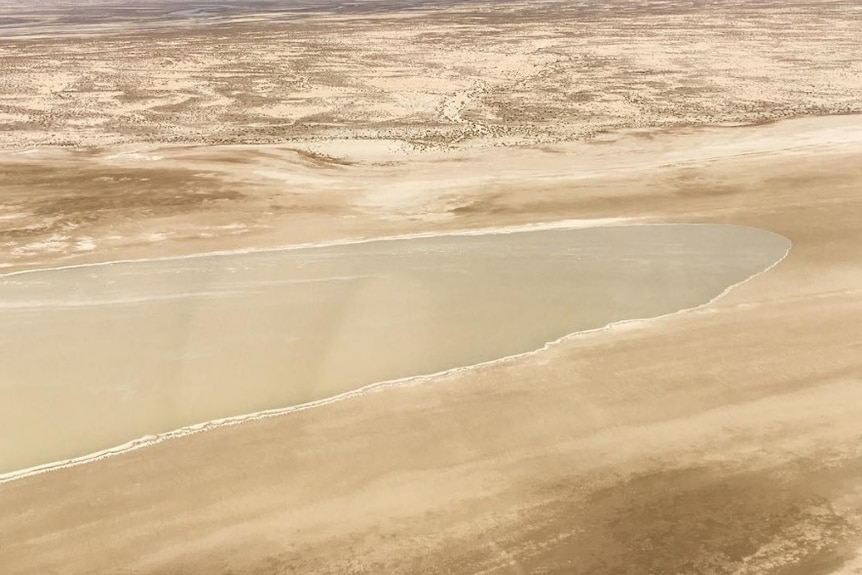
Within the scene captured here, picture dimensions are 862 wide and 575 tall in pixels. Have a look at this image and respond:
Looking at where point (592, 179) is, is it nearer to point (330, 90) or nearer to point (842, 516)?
point (842, 516)

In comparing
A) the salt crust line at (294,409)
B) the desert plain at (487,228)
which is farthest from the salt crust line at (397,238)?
the salt crust line at (294,409)

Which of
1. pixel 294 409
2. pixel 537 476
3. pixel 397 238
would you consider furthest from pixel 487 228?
pixel 537 476

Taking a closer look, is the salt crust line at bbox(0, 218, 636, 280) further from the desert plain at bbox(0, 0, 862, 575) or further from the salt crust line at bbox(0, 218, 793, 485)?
the salt crust line at bbox(0, 218, 793, 485)

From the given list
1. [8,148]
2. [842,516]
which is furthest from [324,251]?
[8,148]

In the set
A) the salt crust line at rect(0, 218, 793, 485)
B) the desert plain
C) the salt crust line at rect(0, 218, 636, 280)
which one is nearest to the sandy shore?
the desert plain

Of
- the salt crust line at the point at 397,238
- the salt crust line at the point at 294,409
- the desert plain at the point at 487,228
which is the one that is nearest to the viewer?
the desert plain at the point at 487,228

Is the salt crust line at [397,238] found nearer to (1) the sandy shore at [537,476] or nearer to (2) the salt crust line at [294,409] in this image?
(2) the salt crust line at [294,409]
